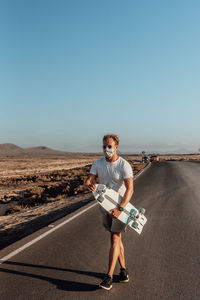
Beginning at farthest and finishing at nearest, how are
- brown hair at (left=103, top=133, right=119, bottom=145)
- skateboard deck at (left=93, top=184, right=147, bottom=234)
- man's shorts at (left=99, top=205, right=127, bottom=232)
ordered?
1. brown hair at (left=103, top=133, right=119, bottom=145)
2. man's shorts at (left=99, top=205, right=127, bottom=232)
3. skateboard deck at (left=93, top=184, right=147, bottom=234)

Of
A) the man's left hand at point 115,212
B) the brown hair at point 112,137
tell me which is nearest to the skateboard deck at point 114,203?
the man's left hand at point 115,212

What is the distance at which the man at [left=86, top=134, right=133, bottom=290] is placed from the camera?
411 cm

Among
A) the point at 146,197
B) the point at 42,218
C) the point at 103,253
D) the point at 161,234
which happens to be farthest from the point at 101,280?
the point at 146,197

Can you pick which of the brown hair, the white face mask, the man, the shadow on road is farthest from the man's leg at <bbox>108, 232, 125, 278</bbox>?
the brown hair

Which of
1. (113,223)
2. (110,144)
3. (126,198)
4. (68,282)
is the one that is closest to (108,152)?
(110,144)

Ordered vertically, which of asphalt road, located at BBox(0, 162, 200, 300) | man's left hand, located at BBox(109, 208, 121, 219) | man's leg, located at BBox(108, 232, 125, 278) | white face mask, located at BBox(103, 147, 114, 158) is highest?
white face mask, located at BBox(103, 147, 114, 158)

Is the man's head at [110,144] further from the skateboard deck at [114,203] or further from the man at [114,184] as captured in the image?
the skateboard deck at [114,203]

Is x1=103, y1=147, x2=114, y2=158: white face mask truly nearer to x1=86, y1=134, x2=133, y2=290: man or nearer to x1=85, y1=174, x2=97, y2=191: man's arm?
x1=86, y1=134, x2=133, y2=290: man

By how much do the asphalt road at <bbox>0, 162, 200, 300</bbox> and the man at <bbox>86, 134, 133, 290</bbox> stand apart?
1.14 feet

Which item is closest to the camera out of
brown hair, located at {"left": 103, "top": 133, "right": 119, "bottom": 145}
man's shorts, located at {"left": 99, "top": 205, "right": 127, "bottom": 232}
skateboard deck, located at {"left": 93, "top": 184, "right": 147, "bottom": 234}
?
skateboard deck, located at {"left": 93, "top": 184, "right": 147, "bottom": 234}

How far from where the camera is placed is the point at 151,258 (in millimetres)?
5359

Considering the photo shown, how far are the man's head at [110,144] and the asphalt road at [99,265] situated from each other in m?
1.89

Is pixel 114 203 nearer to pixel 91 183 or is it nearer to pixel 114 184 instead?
pixel 114 184

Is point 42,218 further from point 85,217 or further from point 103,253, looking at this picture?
point 103,253
